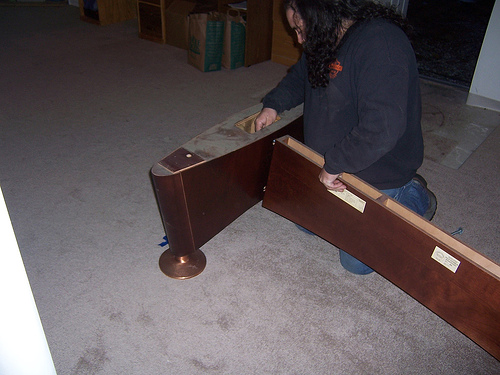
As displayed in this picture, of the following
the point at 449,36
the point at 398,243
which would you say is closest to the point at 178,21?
the point at 449,36

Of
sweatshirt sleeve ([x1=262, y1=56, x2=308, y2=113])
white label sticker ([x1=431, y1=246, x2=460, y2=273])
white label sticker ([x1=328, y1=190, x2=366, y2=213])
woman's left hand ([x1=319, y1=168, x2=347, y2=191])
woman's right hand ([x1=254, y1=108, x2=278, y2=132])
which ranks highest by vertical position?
sweatshirt sleeve ([x1=262, y1=56, x2=308, y2=113])

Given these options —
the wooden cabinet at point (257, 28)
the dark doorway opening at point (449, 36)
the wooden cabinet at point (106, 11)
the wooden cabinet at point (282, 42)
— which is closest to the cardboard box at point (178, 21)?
the wooden cabinet at point (257, 28)

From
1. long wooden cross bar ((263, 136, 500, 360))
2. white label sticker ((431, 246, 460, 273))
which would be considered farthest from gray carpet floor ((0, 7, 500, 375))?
white label sticker ((431, 246, 460, 273))

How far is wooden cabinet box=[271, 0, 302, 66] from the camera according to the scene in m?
3.17

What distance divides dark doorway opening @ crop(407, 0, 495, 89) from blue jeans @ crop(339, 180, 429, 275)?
1.92 meters

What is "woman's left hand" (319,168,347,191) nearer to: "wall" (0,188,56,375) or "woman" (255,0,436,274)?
"woman" (255,0,436,274)

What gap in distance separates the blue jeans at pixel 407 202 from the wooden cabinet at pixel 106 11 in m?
3.49

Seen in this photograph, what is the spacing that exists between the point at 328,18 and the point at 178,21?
2609mm

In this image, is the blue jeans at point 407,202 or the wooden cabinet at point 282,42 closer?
the blue jeans at point 407,202

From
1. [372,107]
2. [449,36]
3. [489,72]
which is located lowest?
[449,36]

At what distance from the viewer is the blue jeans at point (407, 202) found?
1488 mm

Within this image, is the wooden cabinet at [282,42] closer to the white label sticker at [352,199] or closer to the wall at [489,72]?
the wall at [489,72]

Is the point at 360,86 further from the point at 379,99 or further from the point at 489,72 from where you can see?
the point at 489,72

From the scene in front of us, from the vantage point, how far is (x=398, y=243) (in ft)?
4.05
